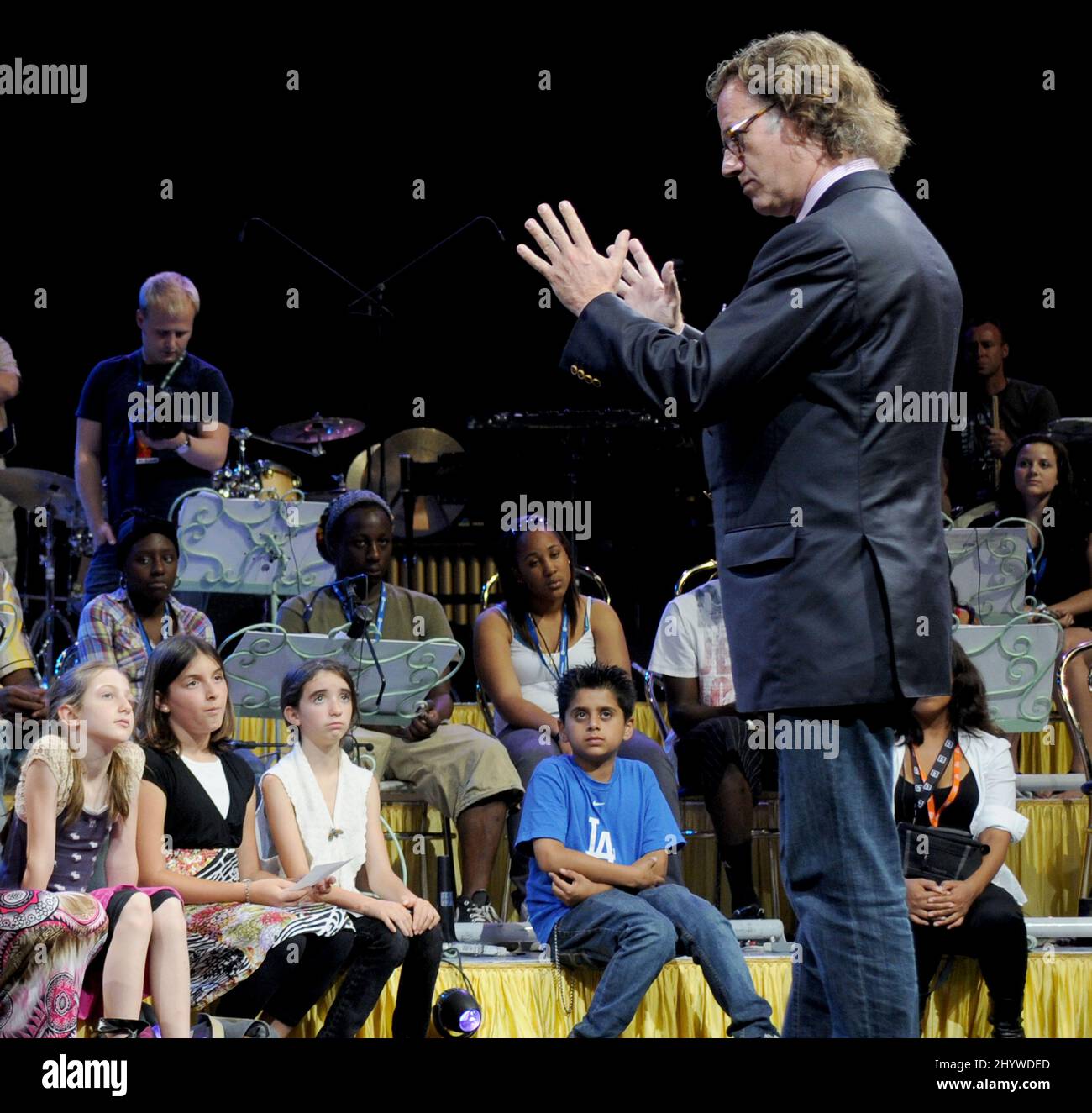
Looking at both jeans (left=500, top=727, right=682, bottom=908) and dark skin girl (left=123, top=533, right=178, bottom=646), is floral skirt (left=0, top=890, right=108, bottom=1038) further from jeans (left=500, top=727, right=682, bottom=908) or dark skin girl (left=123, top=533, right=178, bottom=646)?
dark skin girl (left=123, top=533, right=178, bottom=646)

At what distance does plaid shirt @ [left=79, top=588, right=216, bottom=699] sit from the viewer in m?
4.70

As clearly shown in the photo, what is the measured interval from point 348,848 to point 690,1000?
0.90 meters

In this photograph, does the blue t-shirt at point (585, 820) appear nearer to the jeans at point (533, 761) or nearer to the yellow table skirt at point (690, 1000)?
the yellow table skirt at point (690, 1000)

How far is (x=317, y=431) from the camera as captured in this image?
7988 mm

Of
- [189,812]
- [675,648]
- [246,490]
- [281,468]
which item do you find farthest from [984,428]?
[189,812]

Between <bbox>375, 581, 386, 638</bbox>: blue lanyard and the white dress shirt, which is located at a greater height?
the white dress shirt

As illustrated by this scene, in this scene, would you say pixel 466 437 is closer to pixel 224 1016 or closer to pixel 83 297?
pixel 83 297

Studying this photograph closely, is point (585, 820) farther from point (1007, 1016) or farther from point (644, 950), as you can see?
point (1007, 1016)

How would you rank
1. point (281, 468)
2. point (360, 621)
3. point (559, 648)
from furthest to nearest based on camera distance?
point (281, 468) < point (559, 648) < point (360, 621)

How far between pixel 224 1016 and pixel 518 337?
5.75 metres

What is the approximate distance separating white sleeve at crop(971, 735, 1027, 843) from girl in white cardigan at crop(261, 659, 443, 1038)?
145 centimetres

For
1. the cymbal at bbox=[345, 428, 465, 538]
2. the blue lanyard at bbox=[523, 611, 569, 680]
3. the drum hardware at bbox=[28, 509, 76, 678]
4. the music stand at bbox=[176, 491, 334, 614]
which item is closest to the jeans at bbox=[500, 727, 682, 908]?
the blue lanyard at bbox=[523, 611, 569, 680]
